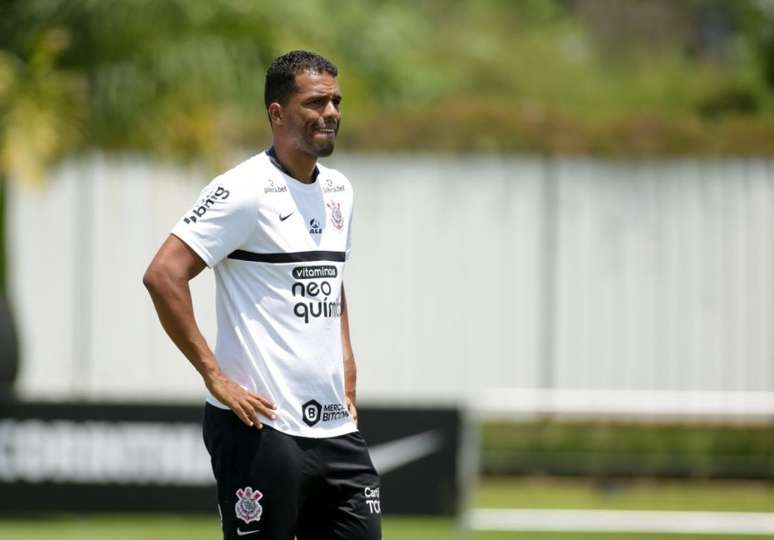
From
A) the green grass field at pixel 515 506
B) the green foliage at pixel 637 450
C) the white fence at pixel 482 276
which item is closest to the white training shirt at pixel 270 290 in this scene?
the green grass field at pixel 515 506

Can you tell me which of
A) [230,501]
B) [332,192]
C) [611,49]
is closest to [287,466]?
[230,501]

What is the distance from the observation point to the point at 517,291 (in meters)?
14.8

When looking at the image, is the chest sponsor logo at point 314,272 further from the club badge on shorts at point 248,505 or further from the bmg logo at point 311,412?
the club badge on shorts at point 248,505

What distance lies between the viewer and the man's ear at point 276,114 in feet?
16.6

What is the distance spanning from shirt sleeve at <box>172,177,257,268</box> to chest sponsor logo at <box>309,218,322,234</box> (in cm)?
22

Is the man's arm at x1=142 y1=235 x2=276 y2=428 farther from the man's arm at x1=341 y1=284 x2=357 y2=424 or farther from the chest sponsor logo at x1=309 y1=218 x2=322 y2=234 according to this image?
the man's arm at x1=341 y1=284 x2=357 y2=424

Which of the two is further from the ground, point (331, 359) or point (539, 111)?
point (539, 111)

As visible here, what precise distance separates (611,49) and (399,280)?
13334mm

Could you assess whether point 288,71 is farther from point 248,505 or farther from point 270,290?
point 248,505

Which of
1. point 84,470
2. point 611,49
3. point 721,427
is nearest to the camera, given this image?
point 84,470

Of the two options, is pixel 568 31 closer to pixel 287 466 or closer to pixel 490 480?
pixel 490 480

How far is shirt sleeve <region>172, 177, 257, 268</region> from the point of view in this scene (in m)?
4.86

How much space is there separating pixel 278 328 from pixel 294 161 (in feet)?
1.90

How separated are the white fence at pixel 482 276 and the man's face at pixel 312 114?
→ 9679 millimetres
